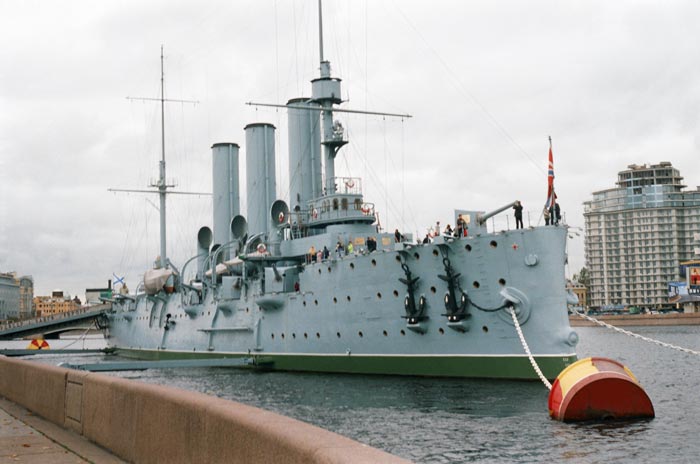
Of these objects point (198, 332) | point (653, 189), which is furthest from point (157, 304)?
point (653, 189)

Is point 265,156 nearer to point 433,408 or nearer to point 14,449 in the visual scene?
point 433,408

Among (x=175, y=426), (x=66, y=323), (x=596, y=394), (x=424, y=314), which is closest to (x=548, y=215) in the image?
(x=424, y=314)

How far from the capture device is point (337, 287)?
28.5 m

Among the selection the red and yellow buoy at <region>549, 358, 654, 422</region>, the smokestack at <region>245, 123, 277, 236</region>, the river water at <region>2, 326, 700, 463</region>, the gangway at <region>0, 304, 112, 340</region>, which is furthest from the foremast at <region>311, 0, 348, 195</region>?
the gangway at <region>0, 304, 112, 340</region>

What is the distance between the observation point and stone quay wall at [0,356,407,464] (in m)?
4.11

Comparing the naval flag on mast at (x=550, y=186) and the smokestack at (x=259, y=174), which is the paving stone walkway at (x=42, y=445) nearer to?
the naval flag on mast at (x=550, y=186)

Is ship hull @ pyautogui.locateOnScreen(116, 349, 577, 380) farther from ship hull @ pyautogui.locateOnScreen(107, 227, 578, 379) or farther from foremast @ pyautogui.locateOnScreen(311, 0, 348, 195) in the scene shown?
foremast @ pyautogui.locateOnScreen(311, 0, 348, 195)

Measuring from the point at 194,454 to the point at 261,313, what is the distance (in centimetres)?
2796

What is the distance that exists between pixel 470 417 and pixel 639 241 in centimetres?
13993

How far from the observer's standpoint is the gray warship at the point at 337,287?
2331 centimetres

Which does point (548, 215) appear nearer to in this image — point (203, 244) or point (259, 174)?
point (259, 174)

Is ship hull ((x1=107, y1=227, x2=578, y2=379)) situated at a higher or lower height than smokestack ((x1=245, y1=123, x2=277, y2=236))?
lower

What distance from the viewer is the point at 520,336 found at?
22.5m

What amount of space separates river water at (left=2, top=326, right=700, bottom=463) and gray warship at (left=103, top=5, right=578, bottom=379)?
1.23m
